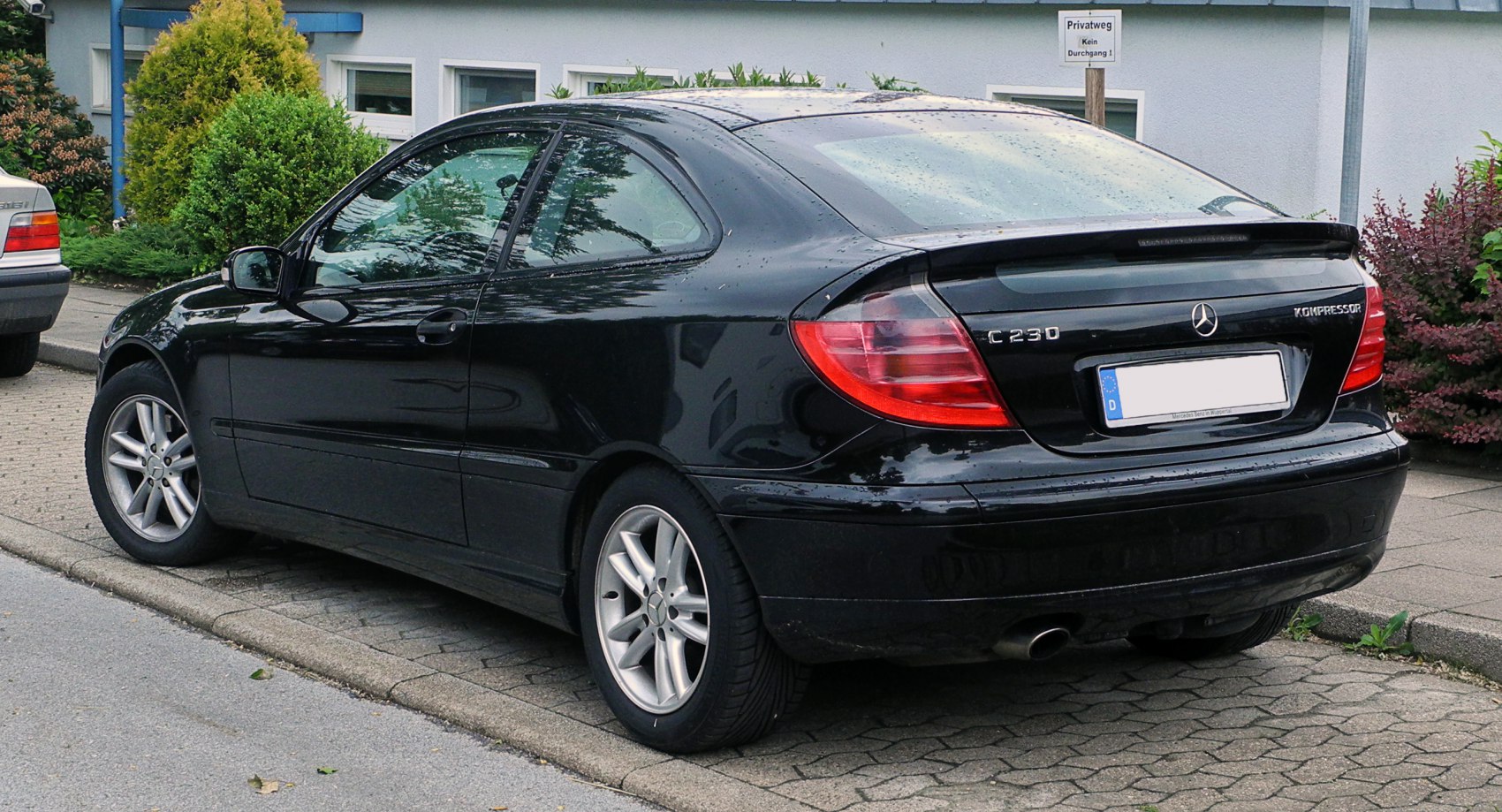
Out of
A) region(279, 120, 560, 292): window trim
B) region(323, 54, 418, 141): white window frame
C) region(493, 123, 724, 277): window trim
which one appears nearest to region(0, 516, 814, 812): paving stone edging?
region(279, 120, 560, 292): window trim

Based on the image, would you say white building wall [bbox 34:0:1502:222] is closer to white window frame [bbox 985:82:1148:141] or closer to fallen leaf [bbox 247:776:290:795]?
white window frame [bbox 985:82:1148:141]

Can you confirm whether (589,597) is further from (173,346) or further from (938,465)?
(173,346)

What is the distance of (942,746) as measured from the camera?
434 centimetres

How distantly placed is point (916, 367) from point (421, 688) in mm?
1784

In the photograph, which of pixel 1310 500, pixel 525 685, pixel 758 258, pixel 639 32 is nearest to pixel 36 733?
pixel 525 685

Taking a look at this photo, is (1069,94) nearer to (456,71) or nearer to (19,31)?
(456,71)

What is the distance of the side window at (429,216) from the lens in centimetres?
488

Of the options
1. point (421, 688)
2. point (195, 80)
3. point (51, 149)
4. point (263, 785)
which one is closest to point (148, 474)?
point (421, 688)

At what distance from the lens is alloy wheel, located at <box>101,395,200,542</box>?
6.00 m

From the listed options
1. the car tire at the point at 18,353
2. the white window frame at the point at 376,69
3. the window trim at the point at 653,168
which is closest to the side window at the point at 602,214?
the window trim at the point at 653,168

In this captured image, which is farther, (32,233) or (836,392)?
(32,233)

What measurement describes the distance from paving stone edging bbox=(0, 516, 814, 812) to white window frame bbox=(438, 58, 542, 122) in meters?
10.3

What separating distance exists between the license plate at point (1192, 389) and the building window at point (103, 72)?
1934 centimetres

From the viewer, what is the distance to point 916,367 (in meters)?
3.72
